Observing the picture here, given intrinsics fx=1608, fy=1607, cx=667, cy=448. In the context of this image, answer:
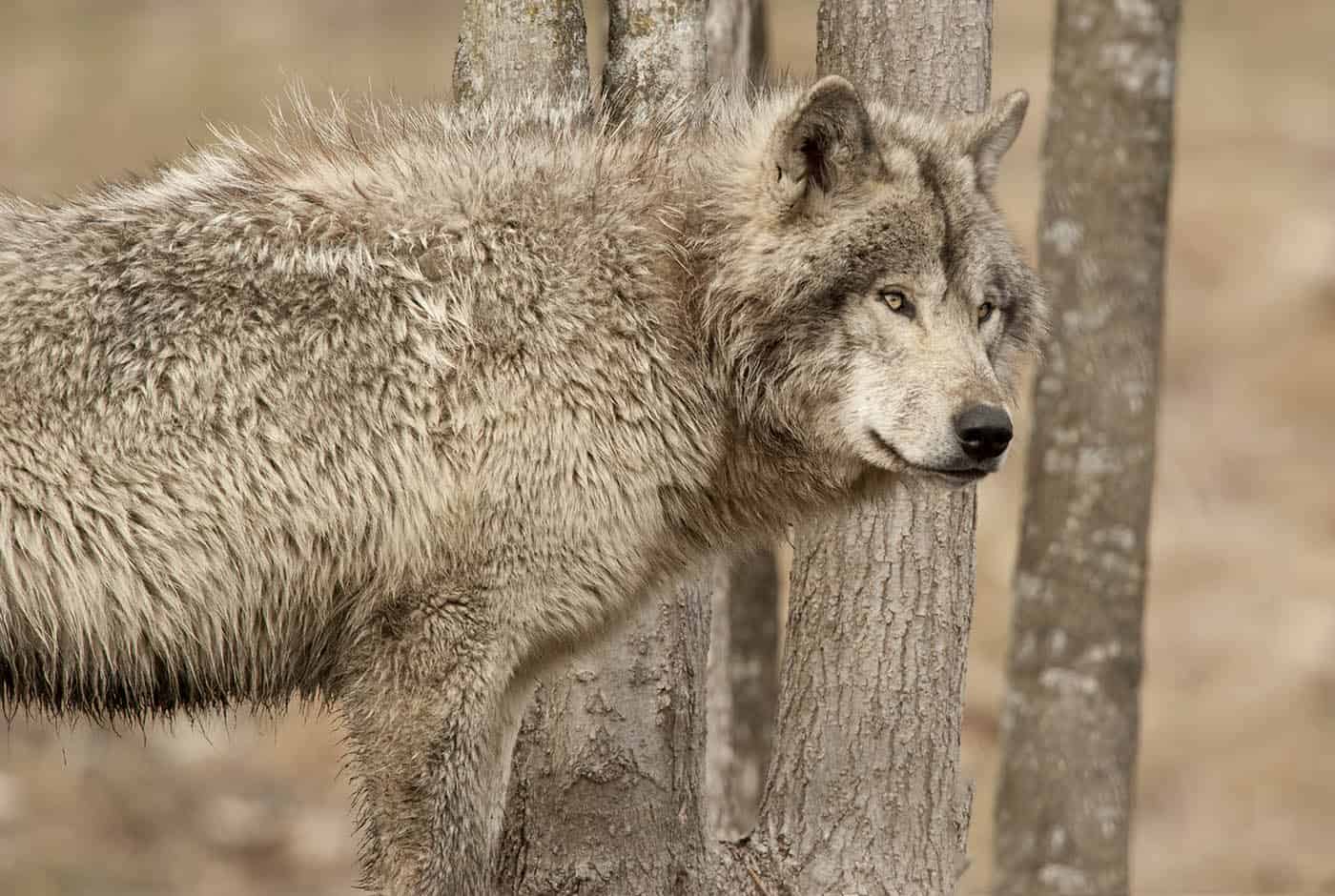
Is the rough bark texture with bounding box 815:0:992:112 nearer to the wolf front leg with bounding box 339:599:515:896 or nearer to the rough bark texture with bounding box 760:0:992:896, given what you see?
the rough bark texture with bounding box 760:0:992:896

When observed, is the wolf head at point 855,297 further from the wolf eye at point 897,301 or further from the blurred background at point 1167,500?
the blurred background at point 1167,500

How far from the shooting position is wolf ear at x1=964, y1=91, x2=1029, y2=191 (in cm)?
518

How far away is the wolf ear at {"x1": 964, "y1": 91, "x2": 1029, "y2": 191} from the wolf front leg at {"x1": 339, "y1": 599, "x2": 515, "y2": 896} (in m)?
2.19

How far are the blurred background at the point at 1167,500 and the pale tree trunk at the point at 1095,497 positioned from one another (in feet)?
7.97

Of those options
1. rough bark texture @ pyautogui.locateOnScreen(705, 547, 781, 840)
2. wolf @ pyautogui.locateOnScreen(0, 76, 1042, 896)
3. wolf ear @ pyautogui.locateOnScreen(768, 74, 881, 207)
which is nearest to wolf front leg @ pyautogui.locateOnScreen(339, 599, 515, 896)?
wolf @ pyautogui.locateOnScreen(0, 76, 1042, 896)

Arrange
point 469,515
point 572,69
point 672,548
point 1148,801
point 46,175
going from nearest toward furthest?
point 469,515 → point 672,548 → point 572,69 → point 1148,801 → point 46,175

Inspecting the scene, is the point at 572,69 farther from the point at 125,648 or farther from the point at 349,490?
the point at 125,648

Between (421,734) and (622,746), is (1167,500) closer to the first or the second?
(622,746)

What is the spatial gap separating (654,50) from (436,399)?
1686 millimetres

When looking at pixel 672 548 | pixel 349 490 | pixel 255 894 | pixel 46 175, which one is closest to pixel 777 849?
pixel 672 548

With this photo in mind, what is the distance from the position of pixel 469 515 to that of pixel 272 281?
89 centimetres

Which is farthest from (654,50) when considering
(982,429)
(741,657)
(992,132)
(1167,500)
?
(1167,500)

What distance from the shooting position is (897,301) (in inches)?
186

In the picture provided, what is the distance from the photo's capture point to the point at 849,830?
563 cm
